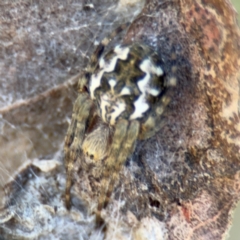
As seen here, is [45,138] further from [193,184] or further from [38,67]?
[193,184]

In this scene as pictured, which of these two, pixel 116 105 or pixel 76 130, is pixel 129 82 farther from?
pixel 76 130

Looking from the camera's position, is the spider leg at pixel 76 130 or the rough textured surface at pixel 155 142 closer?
the rough textured surface at pixel 155 142

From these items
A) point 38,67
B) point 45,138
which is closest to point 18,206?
point 45,138

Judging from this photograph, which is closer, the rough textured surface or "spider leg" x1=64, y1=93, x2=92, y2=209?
the rough textured surface

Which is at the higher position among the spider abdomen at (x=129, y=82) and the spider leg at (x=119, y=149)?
the spider abdomen at (x=129, y=82)

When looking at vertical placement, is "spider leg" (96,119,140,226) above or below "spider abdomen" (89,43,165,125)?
below
